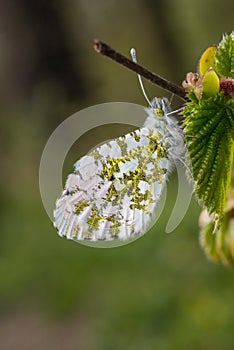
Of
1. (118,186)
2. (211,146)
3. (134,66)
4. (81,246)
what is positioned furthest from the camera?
(81,246)

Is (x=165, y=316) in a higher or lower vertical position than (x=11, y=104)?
lower

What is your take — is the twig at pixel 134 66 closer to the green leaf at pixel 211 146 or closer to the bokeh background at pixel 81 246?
the green leaf at pixel 211 146

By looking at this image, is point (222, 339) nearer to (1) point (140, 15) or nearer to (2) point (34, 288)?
(2) point (34, 288)

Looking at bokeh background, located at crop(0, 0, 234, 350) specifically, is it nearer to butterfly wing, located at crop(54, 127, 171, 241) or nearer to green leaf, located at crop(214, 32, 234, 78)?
butterfly wing, located at crop(54, 127, 171, 241)

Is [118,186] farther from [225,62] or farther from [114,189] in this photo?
[225,62]

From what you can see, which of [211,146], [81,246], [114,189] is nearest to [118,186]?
[114,189]

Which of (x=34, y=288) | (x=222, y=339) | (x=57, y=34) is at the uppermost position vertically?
(x=57, y=34)

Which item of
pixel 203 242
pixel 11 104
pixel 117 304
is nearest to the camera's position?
pixel 203 242

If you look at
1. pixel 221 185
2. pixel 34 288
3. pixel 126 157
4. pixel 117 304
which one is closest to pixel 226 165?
pixel 221 185
